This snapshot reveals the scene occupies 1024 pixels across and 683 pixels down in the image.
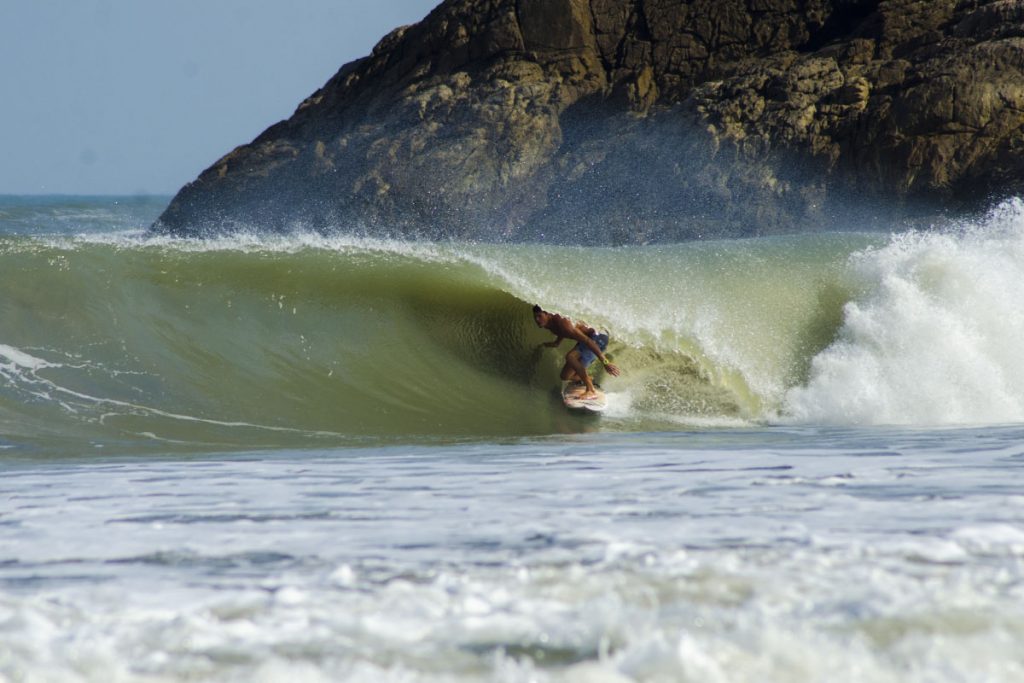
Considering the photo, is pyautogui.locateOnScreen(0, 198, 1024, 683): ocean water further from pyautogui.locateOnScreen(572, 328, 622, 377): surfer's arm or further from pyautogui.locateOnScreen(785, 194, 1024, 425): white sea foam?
pyautogui.locateOnScreen(572, 328, 622, 377): surfer's arm

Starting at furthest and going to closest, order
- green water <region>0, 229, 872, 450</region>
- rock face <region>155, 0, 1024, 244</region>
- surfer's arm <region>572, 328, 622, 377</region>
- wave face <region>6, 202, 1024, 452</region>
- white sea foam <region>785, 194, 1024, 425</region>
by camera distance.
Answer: rock face <region>155, 0, 1024, 244</region> < white sea foam <region>785, 194, 1024, 425</region> < surfer's arm <region>572, 328, 622, 377</region> < wave face <region>6, 202, 1024, 452</region> < green water <region>0, 229, 872, 450</region>

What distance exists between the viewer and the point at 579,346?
8.11 metres

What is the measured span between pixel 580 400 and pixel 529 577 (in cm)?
510

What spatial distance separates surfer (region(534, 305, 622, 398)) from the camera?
8016 mm

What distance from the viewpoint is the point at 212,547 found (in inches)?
132

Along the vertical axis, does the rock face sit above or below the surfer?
above

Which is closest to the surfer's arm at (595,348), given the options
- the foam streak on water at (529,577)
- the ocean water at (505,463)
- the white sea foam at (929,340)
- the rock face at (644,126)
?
the ocean water at (505,463)

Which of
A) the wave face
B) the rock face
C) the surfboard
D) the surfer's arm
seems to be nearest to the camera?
the wave face

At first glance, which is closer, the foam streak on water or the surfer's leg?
the foam streak on water

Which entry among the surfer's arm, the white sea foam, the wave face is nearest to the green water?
the wave face

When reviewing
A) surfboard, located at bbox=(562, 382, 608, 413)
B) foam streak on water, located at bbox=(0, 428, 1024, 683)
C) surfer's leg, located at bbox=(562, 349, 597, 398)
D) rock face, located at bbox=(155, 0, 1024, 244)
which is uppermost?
rock face, located at bbox=(155, 0, 1024, 244)

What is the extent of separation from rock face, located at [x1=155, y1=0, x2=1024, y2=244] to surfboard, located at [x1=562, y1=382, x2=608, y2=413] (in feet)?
41.6

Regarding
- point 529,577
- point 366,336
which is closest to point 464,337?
point 366,336

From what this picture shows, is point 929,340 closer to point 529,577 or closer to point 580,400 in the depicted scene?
point 580,400
